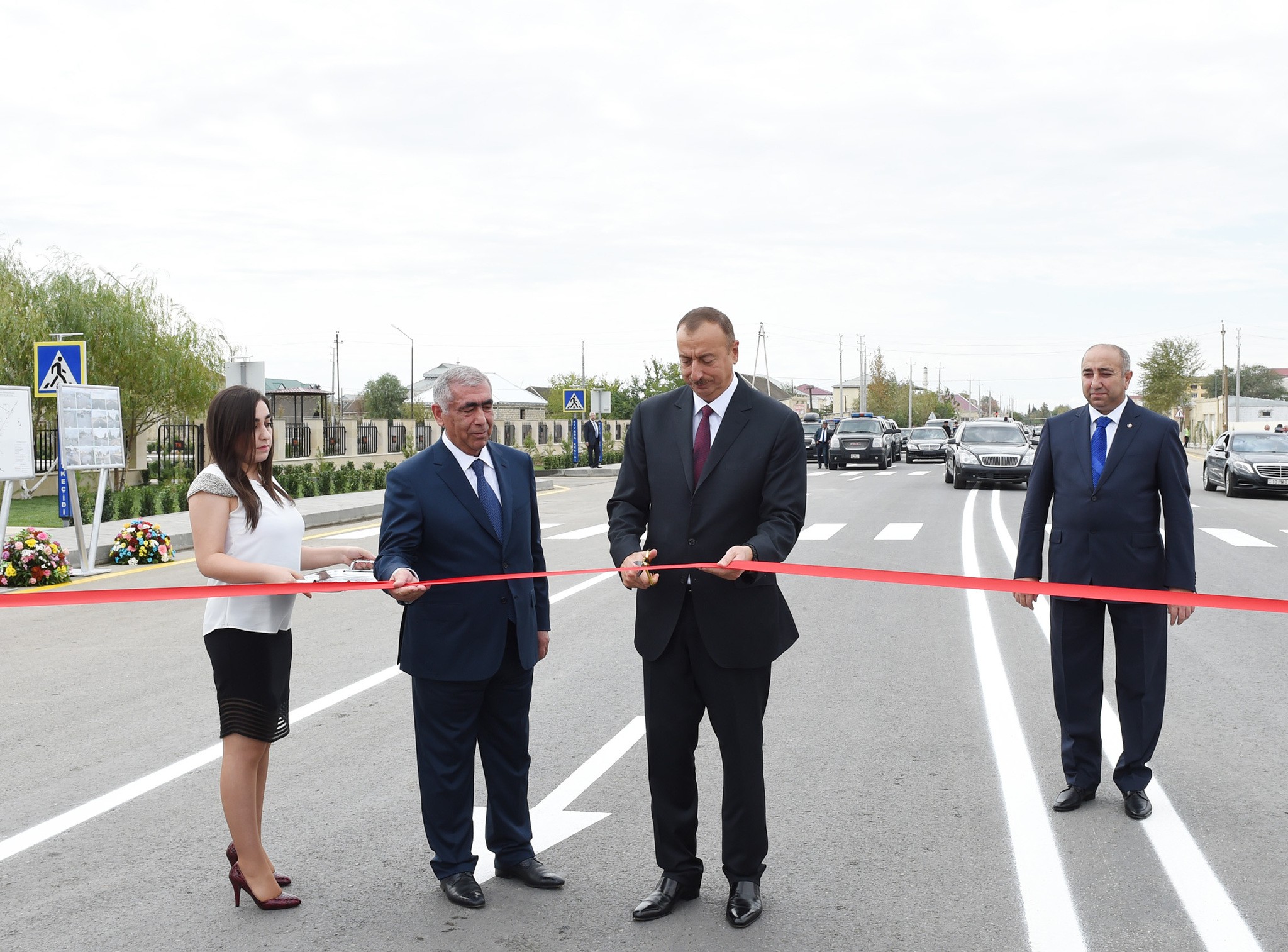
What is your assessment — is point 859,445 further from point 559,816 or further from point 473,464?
point 473,464

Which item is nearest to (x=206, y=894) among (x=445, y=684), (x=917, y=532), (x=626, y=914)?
(x=445, y=684)

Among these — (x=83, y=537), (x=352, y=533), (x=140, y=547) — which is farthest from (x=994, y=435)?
(x=83, y=537)

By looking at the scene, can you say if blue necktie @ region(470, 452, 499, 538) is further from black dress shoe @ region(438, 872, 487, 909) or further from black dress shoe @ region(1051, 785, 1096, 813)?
black dress shoe @ region(1051, 785, 1096, 813)

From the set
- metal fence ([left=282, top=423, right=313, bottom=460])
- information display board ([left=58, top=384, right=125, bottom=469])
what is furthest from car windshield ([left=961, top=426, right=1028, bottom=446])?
information display board ([left=58, top=384, right=125, bottom=469])

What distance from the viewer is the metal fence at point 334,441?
36.8 m

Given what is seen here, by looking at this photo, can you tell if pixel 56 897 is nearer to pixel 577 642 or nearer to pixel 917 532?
pixel 577 642

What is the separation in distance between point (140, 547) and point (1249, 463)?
21.4 metres

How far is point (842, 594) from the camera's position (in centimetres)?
1116

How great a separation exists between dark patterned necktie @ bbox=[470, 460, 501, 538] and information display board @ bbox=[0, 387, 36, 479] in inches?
384

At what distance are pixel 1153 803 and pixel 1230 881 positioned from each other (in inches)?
35.7

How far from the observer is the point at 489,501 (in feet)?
14.0

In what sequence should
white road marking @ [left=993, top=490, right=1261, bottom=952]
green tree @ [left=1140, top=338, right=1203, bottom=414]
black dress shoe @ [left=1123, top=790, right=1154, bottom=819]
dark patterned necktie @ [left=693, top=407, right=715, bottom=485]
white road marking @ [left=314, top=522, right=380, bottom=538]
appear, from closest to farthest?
white road marking @ [left=993, top=490, right=1261, bottom=952], dark patterned necktie @ [left=693, top=407, right=715, bottom=485], black dress shoe @ [left=1123, top=790, right=1154, bottom=819], white road marking @ [left=314, top=522, right=380, bottom=538], green tree @ [left=1140, top=338, right=1203, bottom=414]

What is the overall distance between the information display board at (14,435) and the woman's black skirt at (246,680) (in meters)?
9.62

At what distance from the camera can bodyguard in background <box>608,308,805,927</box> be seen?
395cm
